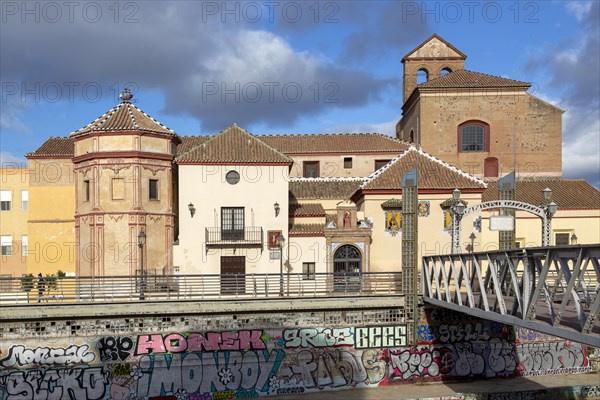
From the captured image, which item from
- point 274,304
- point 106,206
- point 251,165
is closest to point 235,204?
point 251,165

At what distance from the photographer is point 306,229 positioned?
3597cm

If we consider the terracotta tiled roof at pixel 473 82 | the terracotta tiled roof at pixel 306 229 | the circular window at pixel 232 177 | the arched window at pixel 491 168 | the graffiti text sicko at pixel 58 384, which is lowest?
the graffiti text sicko at pixel 58 384

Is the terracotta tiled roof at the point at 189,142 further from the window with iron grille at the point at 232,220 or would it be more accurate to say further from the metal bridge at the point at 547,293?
the metal bridge at the point at 547,293

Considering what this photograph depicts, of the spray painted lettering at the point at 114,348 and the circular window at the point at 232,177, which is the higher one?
the circular window at the point at 232,177

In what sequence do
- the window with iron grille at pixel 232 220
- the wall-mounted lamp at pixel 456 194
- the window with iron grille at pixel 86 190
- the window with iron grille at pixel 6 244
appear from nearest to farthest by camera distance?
the wall-mounted lamp at pixel 456 194 < the window with iron grille at pixel 86 190 < the window with iron grille at pixel 232 220 < the window with iron grille at pixel 6 244

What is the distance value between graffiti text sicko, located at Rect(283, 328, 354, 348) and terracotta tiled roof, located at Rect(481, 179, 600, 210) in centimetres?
1883

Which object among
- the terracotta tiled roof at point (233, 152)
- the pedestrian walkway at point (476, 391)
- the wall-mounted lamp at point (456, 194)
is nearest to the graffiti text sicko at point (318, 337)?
the pedestrian walkway at point (476, 391)

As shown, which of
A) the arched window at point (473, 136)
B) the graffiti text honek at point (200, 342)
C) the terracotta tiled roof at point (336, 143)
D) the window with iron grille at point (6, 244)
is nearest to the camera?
the graffiti text honek at point (200, 342)

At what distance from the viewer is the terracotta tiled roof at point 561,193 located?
38.8 m

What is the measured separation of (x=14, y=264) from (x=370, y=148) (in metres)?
24.1

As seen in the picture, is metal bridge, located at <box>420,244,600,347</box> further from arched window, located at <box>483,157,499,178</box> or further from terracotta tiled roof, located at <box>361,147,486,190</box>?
arched window, located at <box>483,157,499,178</box>

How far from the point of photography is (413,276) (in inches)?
971

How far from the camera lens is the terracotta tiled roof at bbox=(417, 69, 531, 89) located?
148ft

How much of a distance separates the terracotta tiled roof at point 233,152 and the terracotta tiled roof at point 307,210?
3.13m
